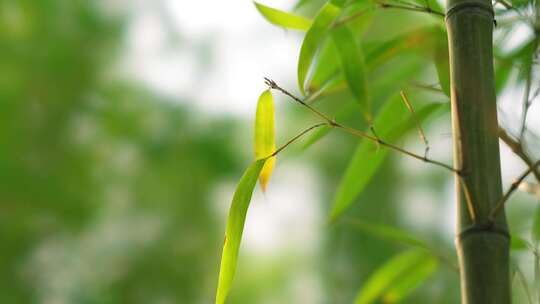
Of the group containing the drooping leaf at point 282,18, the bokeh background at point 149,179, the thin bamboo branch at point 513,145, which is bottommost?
the thin bamboo branch at point 513,145

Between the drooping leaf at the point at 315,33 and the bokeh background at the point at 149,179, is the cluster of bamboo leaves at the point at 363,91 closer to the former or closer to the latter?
the drooping leaf at the point at 315,33

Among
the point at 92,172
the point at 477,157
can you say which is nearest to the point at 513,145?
the point at 477,157

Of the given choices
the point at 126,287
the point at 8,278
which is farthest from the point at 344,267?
the point at 8,278

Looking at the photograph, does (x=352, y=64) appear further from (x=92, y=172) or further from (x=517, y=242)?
(x=92, y=172)

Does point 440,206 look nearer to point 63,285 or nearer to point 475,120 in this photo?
point 63,285

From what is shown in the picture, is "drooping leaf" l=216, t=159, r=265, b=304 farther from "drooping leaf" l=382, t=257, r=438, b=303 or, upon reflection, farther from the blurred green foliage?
the blurred green foliage

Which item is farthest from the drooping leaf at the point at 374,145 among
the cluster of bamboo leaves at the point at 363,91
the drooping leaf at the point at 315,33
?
the drooping leaf at the point at 315,33

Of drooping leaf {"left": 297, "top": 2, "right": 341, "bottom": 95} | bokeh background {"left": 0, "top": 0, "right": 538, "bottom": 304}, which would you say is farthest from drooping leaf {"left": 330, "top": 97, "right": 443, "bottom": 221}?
bokeh background {"left": 0, "top": 0, "right": 538, "bottom": 304}
